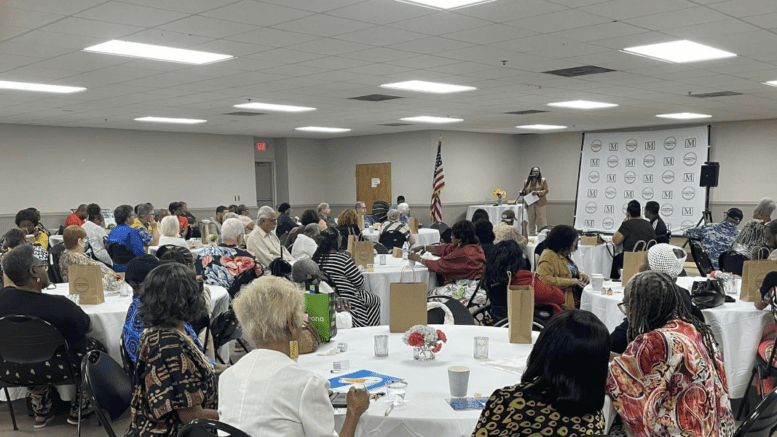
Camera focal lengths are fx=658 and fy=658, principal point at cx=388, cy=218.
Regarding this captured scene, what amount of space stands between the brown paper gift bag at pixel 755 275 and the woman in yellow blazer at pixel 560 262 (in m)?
1.26

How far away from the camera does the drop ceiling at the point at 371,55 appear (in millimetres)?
5117

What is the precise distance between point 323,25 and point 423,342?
130 inches

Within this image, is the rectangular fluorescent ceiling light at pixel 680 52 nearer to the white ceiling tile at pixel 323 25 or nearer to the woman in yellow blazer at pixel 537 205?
the white ceiling tile at pixel 323 25

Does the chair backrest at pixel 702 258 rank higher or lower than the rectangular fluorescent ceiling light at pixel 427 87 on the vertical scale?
lower

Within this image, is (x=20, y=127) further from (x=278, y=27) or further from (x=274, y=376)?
(x=274, y=376)

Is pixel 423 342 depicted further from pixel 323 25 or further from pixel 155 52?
pixel 155 52

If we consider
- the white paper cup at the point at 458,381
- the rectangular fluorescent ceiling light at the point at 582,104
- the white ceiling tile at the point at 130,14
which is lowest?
the white paper cup at the point at 458,381

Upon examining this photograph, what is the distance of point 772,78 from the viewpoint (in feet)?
29.3

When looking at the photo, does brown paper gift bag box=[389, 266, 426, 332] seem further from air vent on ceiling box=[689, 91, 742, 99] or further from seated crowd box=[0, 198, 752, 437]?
air vent on ceiling box=[689, 91, 742, 99]

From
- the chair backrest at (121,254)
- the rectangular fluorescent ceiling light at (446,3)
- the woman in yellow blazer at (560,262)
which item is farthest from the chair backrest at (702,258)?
the chair backrest at (121,254)

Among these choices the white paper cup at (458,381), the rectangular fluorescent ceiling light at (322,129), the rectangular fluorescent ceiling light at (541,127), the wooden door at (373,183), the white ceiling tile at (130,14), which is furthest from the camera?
the wooden door at (373,183)

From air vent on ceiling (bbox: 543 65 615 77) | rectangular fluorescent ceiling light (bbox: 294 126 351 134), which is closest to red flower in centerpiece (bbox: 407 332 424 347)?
air vent on ceiling (bbox: 543 65 615 77)

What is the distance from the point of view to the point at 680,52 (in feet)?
23.1

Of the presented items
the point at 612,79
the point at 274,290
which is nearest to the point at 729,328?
the point at 274,290
